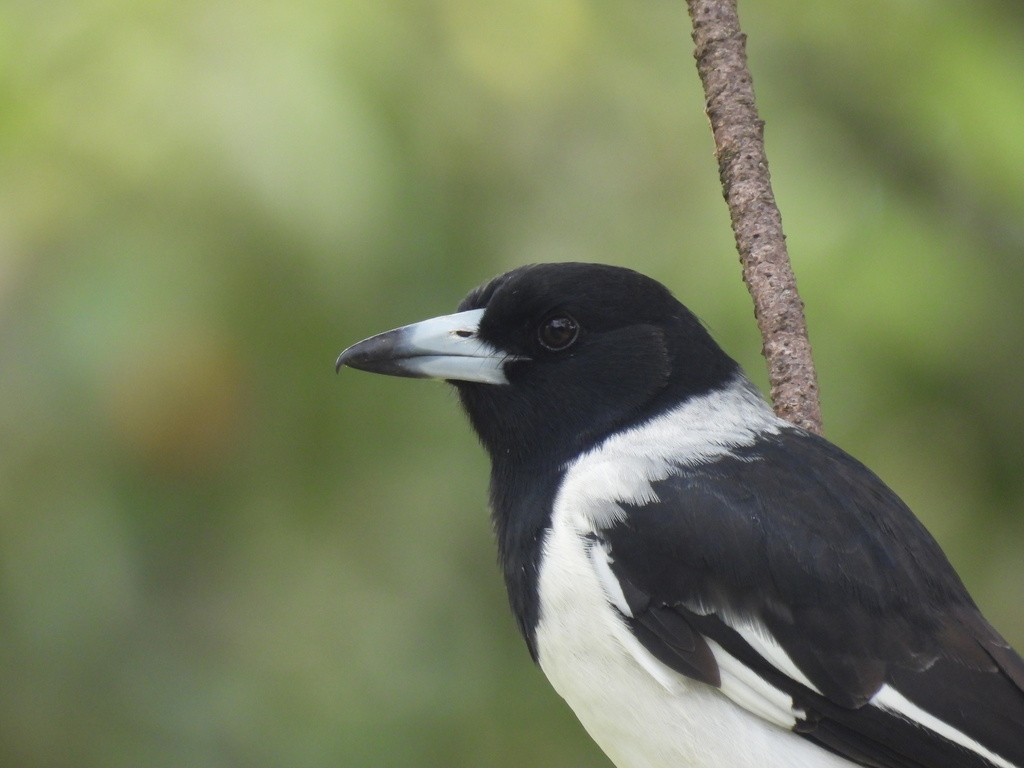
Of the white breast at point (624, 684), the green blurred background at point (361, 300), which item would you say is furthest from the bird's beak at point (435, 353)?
the green blurred background at point (361, 300)

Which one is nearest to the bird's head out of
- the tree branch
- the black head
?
the black head

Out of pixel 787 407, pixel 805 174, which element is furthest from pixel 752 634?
pixel 805 174

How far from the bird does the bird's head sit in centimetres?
5

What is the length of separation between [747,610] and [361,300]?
1230 mm

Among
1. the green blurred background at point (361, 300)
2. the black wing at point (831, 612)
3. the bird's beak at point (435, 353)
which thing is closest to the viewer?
the black wing at point (831, 612)

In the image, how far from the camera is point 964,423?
10.5 feet

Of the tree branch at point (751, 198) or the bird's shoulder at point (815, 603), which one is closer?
the bird's shoulder at point (815, 603)

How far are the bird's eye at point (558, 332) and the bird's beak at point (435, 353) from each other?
0.06 metres

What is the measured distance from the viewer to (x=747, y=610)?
1.97m

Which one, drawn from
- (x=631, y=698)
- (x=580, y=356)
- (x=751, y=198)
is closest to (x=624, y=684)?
(x=631, y=698)

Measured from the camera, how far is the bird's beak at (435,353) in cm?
228

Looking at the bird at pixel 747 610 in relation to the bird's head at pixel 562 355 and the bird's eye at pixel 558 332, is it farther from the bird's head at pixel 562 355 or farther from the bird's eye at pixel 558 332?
the bird's eye at pixel 558 332

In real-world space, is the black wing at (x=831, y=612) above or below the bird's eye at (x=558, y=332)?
below

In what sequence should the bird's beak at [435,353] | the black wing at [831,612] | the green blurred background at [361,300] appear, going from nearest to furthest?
the black wing at [831,612] < the bird's beak at [435,353] < the green blurred background at [361,300]
